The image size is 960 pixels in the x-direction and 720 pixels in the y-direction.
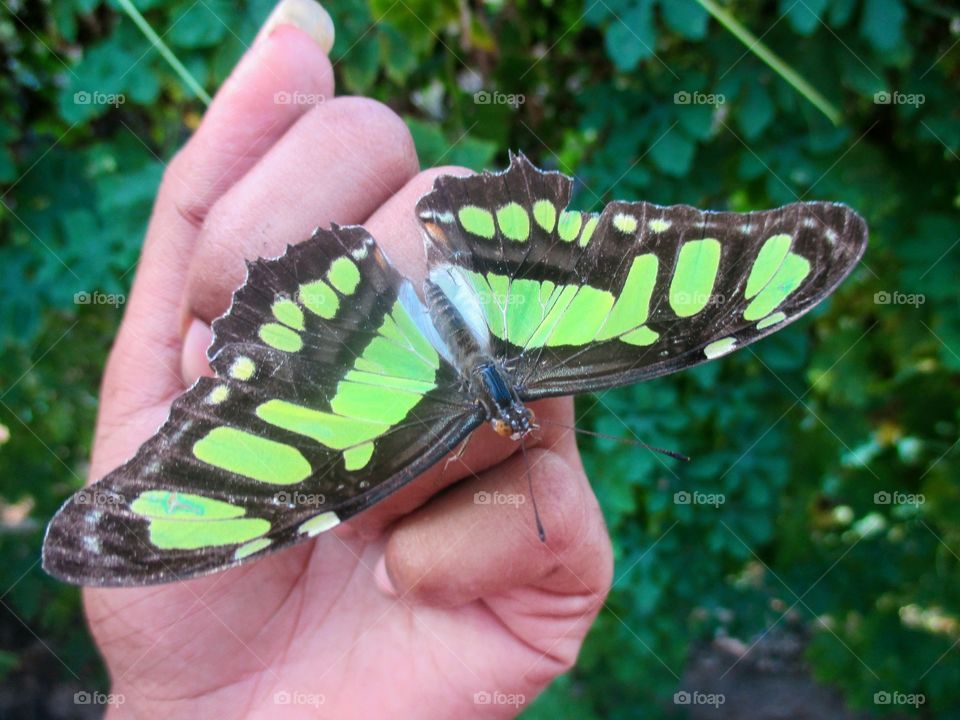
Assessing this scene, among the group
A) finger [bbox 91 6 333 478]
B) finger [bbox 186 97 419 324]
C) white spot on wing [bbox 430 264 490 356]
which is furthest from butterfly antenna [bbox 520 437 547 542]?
finger [bbox 91 6 333 478]

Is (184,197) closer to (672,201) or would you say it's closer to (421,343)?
(421,343)

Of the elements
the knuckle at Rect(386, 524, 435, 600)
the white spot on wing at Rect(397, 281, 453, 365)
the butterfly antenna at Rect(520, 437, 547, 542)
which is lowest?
the knuckle at Rect(386, 524, 435, 600)

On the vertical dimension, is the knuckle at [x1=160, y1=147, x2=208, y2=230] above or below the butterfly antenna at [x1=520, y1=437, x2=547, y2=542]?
above

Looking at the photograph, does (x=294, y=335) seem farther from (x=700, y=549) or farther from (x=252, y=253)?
(x=700, y=549)

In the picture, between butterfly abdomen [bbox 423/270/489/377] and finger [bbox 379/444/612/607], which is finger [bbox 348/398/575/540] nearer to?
finger [bbox 379/444/612/607]

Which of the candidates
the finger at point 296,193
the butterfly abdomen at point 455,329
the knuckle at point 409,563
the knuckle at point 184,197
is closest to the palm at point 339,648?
the knuckle at point 409,563

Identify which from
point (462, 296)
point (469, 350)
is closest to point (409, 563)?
point (469, 350)

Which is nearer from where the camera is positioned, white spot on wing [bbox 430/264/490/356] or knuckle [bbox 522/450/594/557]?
knuckle [bbox 522/450/594/557]

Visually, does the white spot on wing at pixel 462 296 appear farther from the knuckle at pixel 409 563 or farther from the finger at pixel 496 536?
the knuckle at pixel 409 563

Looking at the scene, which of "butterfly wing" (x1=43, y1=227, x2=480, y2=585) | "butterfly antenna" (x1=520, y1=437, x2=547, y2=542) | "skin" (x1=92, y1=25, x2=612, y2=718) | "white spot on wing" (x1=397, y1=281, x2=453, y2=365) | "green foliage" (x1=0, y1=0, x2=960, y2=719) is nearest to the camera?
"butterfly wing" (x1=43, y1=227, x2=480, y2=585)
